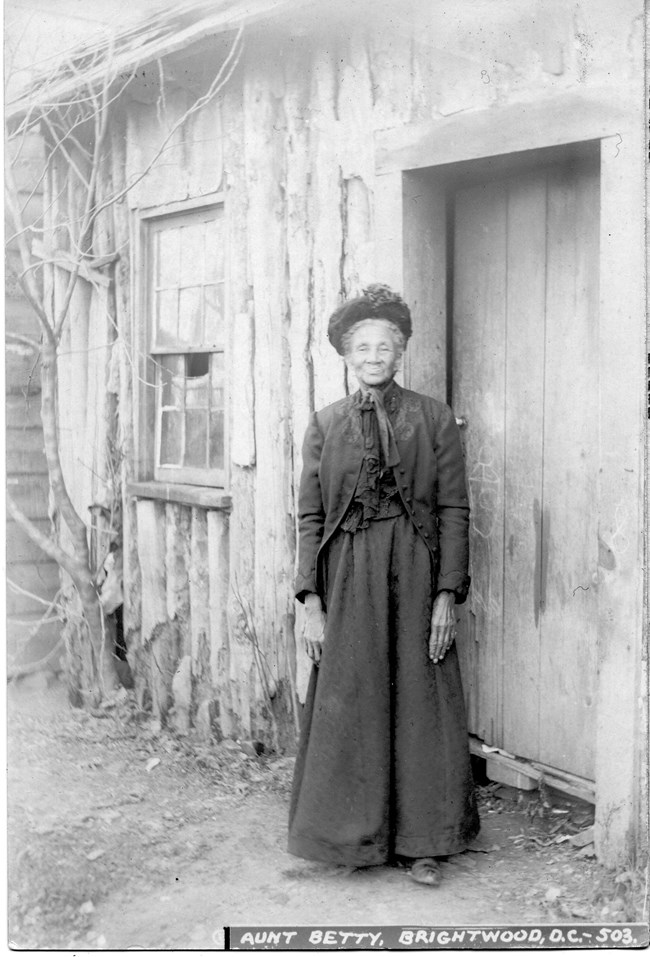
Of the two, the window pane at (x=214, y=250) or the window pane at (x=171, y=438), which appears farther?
the window pane at (x=171, y=438)

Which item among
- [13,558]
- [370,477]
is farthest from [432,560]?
[13,558]

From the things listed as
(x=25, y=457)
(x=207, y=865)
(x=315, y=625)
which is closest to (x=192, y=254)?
(x=25, y=457)

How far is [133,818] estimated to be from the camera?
4160 mm

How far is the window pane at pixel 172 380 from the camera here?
4.91 m

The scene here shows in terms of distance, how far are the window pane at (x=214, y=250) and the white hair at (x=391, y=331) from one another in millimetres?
1212

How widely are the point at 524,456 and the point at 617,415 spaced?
0.62 metres

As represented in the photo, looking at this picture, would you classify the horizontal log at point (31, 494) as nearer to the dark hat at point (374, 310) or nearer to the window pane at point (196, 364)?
the window pane at point (196, 364)

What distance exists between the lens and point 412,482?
3.63 meters

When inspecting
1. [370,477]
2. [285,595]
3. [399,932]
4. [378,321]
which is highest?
[378,321]

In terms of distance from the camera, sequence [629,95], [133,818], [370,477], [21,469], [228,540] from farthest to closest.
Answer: [228,540]
[21,469]
[133,818]
[370,477]
[629,95]

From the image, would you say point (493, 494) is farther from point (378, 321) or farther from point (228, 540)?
point (228, 540)

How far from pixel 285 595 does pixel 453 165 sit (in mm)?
2053

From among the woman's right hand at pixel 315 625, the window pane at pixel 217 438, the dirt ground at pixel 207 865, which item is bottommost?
the dirt ground at pixel 207 865

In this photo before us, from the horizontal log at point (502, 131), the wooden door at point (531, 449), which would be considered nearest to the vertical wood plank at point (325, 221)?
the horizontal log at point (502, 131)
